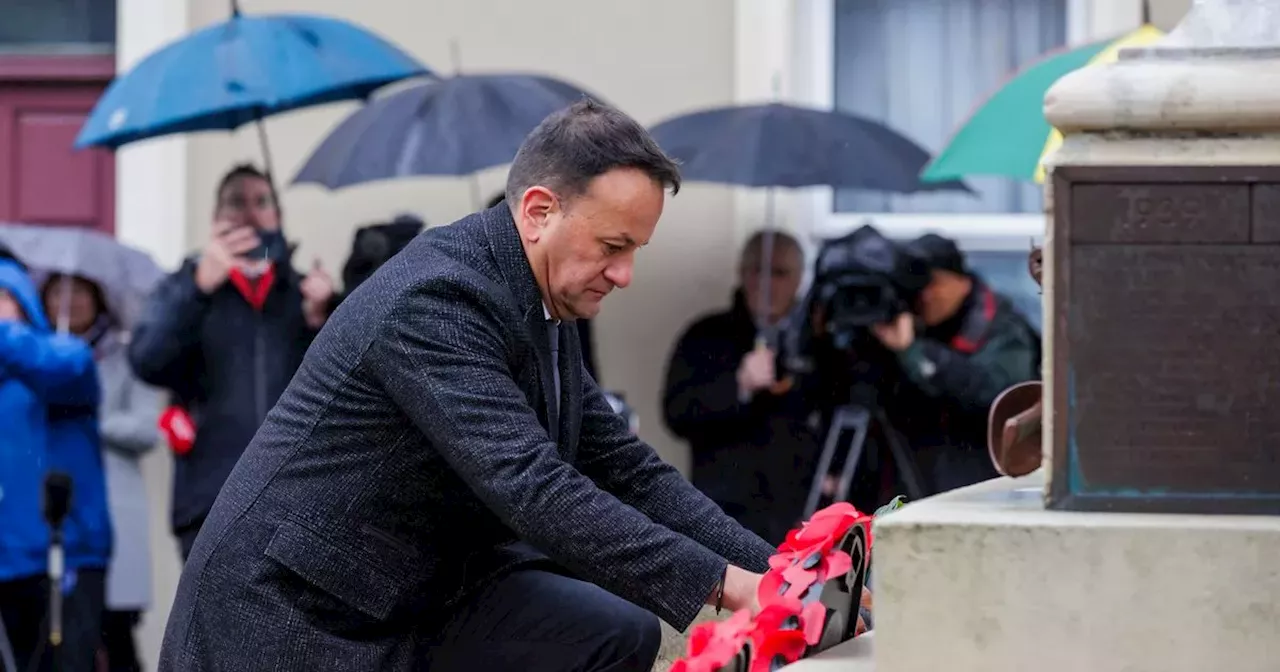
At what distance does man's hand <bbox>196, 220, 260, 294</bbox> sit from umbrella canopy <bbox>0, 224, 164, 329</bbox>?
0.93m

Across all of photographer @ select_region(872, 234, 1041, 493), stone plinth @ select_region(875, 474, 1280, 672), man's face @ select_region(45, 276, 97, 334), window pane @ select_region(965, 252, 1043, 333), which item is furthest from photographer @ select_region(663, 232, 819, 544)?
stone plinth @ select_region(875, 474, 1280, 672)

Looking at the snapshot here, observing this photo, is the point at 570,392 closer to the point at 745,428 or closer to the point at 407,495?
the point at 407,495

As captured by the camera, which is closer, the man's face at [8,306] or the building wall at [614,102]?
the man's face at [8,306]

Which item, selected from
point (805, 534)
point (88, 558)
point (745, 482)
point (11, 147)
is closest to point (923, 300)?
point (745, 482)

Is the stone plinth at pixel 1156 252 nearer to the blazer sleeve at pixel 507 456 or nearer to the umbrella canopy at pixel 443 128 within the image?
the blazer sleeve at pixel 507 456

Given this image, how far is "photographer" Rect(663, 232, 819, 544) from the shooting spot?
7434mm

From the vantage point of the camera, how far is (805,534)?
4016mm

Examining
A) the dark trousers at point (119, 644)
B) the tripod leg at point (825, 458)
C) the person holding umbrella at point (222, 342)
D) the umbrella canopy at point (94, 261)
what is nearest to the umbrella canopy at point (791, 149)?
the tripod leg at point (825, 458)

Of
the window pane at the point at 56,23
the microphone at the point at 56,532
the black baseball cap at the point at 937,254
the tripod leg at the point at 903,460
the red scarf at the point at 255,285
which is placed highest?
the window pane at the point at 56,23

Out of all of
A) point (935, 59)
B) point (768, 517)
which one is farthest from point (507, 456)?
point (935, 59)

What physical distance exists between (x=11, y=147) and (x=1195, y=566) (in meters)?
7.14

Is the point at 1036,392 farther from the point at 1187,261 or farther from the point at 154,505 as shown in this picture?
the point at 154,505

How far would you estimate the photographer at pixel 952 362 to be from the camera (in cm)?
695

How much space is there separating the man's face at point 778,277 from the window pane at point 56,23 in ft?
10.4
